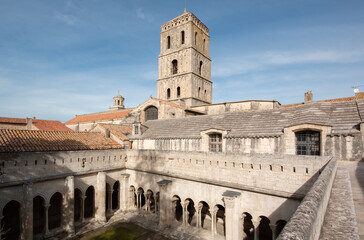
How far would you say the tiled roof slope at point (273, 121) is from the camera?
13.2m

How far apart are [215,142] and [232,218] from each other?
7.44 m

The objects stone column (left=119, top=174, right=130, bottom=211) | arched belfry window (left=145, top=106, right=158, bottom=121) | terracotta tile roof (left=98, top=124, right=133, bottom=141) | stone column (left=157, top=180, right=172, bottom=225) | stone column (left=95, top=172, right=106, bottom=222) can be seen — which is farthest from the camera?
arched belfry window (left=145, top=106, right=158, bottom=121)

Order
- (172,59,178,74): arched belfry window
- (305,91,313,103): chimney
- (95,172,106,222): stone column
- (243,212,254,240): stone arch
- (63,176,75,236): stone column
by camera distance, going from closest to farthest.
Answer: (243,212,254,240): stone arch < (63,176,75,236): stone column < (95,172,106,222): stone column < (305,91,313,103): chimney < (172,59,178,74): arched belfry window

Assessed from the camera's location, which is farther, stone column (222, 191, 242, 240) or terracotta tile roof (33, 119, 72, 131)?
terracotta tile roof (33, 119, 72, 131)

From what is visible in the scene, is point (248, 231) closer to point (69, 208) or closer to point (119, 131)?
point (69, 208)

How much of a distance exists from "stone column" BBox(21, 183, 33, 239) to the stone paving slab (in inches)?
632

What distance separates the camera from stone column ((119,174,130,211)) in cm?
1912

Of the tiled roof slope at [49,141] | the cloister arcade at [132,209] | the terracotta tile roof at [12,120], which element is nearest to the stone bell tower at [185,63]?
the tiled roof slope at [49,141]

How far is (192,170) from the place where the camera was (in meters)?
14.6

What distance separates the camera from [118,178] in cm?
1941

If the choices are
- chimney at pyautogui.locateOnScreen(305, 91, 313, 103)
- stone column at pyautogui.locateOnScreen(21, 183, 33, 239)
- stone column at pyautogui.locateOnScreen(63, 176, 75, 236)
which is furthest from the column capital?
chimney at pyautogui.locateOnScreen(305, 91, 313, 103)

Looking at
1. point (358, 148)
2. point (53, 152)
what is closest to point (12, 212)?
point (53, 152)

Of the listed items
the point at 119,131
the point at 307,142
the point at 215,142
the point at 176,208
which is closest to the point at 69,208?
the point at 176,208

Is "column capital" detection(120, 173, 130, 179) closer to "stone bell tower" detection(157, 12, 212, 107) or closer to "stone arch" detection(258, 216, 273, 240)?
"stone arch" detection(258, 216, 273, 240)
